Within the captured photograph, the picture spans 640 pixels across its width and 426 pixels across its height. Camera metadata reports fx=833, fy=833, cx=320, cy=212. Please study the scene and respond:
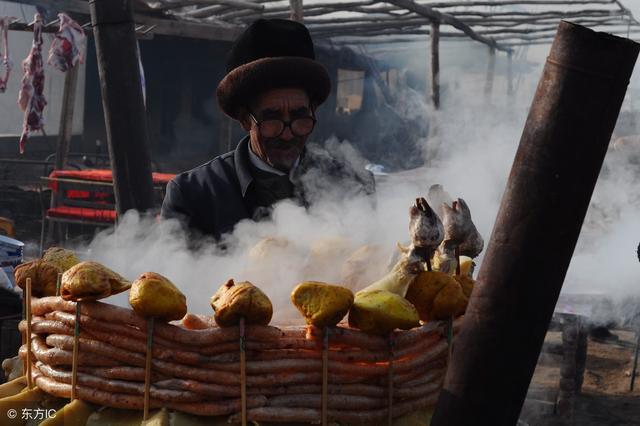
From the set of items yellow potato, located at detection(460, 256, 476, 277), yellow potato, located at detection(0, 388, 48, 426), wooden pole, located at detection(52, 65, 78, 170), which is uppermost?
yellow potato, located at detection(460, 256, 476, 277)

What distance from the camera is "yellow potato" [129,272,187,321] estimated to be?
1.58 metres

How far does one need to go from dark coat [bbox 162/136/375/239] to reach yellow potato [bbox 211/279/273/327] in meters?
1.44

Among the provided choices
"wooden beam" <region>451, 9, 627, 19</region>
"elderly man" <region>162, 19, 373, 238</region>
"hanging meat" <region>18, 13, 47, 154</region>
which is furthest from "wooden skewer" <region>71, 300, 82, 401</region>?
"wooden beam" <region>451, 9, 627, 19</region>

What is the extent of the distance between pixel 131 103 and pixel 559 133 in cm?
311

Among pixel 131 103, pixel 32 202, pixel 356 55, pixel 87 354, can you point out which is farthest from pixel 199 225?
pixel 356 55

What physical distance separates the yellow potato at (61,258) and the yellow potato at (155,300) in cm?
47

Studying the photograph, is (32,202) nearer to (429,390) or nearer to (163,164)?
(163,164)

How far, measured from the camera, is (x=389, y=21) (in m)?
13.1

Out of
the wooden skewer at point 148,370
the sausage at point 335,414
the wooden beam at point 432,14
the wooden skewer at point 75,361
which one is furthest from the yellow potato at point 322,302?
the wooden beam at point 432,14

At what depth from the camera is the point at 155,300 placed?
1586mm

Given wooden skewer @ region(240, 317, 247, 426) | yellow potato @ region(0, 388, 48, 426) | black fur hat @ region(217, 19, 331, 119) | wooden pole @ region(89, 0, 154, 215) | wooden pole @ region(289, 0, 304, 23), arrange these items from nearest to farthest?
wooden skewer @ region(240, 317, 247, 426) < yellow potato @ region(0, 388, 48, 426) < black fur hat @ region(217, 19, 331, 119) < wooden pole @ region(89, 0, 154, 215) < wooden pole @ region(289, 0, 304, 23)

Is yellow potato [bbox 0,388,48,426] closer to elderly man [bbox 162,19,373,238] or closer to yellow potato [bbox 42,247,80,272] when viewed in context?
yellow potato [bbox 42,247,80,272]

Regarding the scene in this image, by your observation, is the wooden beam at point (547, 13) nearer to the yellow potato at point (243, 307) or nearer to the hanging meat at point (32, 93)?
the hanging meat at point (32, 93)

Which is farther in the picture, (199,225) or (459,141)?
(459,141)
